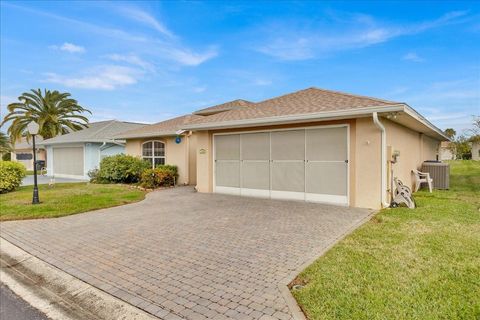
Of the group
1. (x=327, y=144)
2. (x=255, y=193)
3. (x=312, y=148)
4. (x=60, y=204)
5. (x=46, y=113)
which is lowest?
(x=60, y=204)

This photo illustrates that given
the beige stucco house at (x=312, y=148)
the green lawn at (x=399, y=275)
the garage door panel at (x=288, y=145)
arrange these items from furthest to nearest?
the garage door panel at (x=288, y=145), the beige stucco house at (x=312, y=148), the green lawn at (x=399, y=275)

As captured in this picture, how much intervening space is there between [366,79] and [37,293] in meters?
18.8

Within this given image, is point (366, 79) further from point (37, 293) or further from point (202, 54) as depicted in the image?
point (37, 293)

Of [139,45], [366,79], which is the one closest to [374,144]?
[366,79]

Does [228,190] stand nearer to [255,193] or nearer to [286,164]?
[255,193]

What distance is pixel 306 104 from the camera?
9391mm

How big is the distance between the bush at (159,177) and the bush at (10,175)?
579 centimetres

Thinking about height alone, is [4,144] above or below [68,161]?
above

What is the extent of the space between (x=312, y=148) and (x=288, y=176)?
1.27 meters

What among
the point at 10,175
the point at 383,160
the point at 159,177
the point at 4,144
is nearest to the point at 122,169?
the point at 159,177

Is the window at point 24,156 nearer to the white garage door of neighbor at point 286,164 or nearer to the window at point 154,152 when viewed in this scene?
the window at point 154,152

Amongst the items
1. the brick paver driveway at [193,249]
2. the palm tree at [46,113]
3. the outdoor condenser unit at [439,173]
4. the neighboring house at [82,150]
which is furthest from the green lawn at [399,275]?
the palm tree at [46,113]

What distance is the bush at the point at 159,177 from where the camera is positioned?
13.5 metres

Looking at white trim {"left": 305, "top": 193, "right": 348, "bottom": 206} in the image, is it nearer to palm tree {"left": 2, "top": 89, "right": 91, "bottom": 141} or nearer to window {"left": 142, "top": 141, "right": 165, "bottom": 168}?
window {"left": 142, "top": 141, "right": 165, "bottom": 168}
